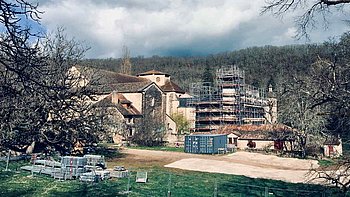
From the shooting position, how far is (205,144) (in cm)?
4241

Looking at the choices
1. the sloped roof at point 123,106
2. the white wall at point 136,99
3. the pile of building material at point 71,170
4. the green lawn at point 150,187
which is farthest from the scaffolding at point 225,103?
the pile of building material at point 71,170

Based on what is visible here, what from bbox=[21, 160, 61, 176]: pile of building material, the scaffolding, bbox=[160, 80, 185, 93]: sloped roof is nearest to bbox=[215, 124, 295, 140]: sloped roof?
the scaffolding

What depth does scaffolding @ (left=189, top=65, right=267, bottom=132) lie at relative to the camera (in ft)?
210

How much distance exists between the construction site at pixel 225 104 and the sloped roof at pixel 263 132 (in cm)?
1089

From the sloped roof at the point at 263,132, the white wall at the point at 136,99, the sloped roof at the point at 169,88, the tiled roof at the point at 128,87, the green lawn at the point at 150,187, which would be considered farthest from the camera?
the sloped roof at the point at 169,88

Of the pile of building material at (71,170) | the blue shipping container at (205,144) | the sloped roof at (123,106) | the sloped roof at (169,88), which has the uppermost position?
the sloped roof at (169,88)

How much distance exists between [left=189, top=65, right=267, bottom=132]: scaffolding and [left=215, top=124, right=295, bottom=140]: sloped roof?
11028 mm

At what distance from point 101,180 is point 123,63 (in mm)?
72990

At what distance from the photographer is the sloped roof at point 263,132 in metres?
45.1

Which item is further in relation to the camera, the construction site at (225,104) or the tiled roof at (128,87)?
the construction site at (225,104)

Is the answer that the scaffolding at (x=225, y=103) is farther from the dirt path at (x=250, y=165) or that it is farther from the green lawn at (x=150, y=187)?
the green lawn at (x=150, y=187)

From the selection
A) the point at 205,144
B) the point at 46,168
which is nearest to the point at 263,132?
the point at 205,144

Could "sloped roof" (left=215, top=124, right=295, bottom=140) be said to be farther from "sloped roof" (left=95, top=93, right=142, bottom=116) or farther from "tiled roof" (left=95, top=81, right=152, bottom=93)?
"tiled roof" (left=95, top=81, right=152, bottom=93)

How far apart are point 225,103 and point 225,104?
31cm
